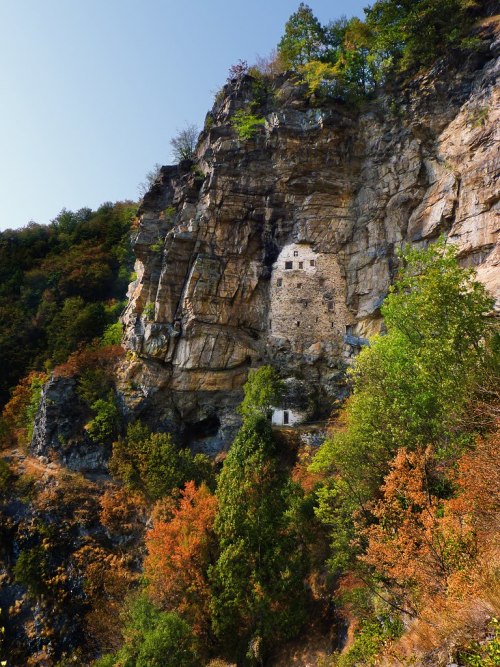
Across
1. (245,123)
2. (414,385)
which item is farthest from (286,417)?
(245,123)

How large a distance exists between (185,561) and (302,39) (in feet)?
105

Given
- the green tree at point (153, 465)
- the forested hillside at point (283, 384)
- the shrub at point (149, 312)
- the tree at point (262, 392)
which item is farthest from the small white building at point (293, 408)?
the shrub at point (149, 312)

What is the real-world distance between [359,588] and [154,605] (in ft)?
22.1

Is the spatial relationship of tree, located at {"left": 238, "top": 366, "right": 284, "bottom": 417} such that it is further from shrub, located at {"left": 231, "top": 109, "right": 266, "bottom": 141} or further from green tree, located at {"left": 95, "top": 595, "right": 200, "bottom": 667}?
shrub, located at {"left": 231, "top": 109, "right": 266, "bottom": 141}

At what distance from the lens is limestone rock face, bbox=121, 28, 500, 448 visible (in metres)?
25.0

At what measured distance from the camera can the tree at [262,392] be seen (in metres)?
23.4

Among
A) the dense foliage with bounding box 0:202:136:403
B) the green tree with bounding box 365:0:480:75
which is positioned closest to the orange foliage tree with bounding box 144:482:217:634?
the dense foliage with bounding box 0:202:136:403

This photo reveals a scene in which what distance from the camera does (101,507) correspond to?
2164cm

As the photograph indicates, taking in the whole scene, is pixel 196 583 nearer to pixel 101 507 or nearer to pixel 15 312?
pixel 101 507

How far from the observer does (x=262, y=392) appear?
925 inches

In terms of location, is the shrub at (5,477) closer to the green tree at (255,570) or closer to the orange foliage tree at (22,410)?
the orange foliage tree at (22,410)

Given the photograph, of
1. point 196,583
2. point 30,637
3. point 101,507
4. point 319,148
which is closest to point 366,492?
Result: point 196,583

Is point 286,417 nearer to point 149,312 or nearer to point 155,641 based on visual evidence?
point 149,312

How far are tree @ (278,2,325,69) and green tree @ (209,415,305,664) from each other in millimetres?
27797
